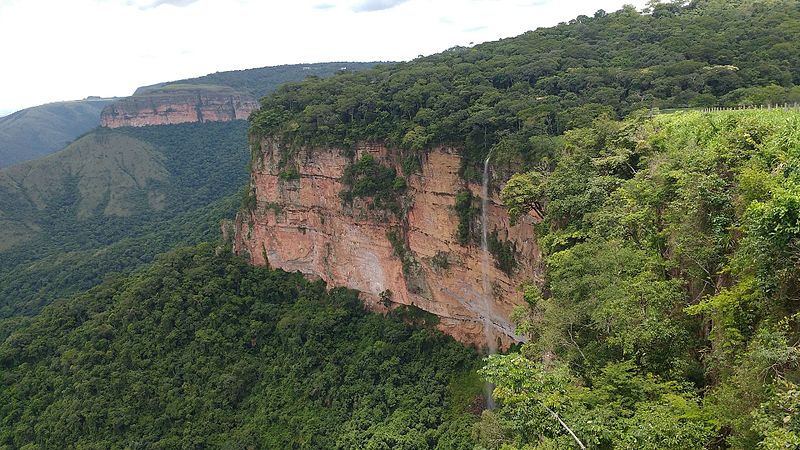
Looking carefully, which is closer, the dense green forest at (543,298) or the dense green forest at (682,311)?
the dense green forest at (682,311)

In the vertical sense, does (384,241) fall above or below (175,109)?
below

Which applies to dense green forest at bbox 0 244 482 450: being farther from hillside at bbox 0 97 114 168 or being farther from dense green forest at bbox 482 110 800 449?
hillside at bbox 0 97 114 168

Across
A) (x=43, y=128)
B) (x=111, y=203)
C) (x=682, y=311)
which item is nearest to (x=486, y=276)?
(x=682, y=311)

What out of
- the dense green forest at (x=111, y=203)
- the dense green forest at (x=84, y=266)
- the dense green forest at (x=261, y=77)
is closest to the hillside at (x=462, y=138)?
the dense green forest at (x=84, y=266)

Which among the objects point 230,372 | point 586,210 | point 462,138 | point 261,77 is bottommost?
point 230,372

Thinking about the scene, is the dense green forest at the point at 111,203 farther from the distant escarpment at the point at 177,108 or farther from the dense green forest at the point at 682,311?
the dense green forest at the point at 682,311

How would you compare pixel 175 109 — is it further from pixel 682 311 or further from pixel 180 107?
pixel 682 311
